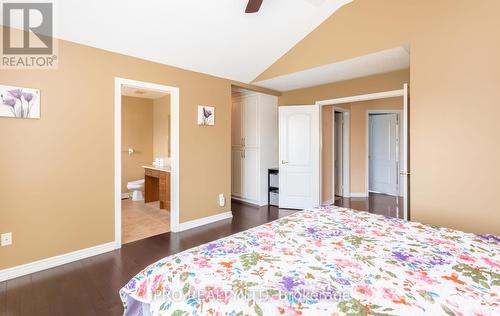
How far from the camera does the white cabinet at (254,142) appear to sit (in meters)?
4.98

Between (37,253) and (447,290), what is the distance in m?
3.30

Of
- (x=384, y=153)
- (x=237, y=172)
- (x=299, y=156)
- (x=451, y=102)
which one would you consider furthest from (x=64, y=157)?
(x=384, y=153)

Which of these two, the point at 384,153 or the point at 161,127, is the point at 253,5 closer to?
the point at 161,127

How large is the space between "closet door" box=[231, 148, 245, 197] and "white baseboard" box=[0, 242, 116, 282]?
9.43ft

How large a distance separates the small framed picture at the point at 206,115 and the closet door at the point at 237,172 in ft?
5.11

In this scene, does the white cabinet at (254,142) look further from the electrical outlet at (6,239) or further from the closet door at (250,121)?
the electrical outlet at (6,239)

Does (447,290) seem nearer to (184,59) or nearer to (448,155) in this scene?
(448,155)

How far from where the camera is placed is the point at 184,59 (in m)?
3.39

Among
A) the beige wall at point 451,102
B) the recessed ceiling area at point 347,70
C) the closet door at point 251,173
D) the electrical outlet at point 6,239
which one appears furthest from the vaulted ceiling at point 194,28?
the electrical outlet at point 6,239

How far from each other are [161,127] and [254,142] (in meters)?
2.42

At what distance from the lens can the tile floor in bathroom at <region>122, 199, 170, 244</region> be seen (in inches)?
135

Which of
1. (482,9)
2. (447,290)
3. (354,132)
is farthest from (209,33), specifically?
(354,132)

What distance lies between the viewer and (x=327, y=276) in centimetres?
114

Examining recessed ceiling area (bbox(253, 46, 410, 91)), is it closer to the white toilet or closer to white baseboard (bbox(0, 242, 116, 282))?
the white toilet
